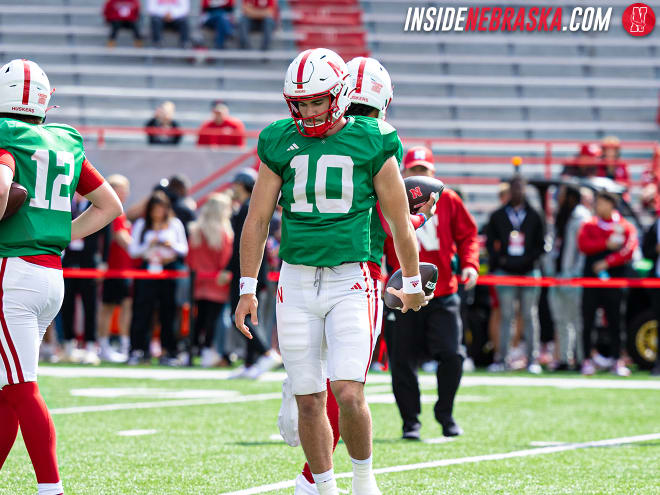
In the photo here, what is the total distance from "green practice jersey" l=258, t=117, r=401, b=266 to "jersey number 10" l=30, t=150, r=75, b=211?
763 millimetres

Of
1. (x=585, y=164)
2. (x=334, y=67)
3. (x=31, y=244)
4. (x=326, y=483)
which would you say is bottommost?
(x=326, y=483)

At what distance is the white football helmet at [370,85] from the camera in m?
5.59

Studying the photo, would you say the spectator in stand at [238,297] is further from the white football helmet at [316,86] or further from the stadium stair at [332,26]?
the stadium stair at [332,26]

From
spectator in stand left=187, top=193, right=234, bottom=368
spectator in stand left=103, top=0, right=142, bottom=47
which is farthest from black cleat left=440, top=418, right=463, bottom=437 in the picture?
spectator in stand left=103, top=0, right=142, bottom=47

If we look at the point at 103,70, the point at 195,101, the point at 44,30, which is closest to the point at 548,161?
the point at 195,101

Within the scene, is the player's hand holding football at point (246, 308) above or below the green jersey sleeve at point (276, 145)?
below

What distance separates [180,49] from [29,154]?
1727 cm

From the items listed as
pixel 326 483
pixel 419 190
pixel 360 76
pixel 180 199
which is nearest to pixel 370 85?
pixel 360 76

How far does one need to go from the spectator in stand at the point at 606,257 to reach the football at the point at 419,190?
7109 millimetres

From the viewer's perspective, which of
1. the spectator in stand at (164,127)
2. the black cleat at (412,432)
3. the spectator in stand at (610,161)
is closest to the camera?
the black cleat at (412,432)

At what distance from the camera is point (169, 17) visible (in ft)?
70.0

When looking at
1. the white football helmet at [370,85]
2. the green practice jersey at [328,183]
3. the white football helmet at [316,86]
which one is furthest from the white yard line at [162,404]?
the white football helmet at [316,86]

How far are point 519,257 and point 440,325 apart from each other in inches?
208

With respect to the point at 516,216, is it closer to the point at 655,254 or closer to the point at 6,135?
the point at 655,254
